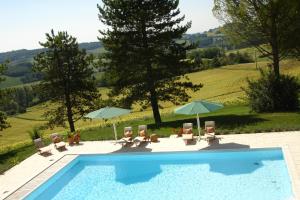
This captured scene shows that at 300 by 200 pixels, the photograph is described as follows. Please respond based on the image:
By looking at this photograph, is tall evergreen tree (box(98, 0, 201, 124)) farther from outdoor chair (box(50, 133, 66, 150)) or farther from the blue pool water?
the blue pool water

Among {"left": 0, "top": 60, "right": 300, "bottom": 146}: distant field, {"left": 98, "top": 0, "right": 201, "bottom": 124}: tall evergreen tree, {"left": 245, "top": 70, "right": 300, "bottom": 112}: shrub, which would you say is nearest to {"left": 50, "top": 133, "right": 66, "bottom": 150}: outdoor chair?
{"left": 98, "top": 0, "right": 201, "bottom": 124}: tall evergreen tree

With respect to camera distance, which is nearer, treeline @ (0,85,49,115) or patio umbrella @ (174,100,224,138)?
patio umbrella @ (174,100,224,138)

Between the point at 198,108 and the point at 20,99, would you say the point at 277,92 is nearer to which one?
the point at 198,108

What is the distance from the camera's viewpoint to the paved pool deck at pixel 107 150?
52.3ft

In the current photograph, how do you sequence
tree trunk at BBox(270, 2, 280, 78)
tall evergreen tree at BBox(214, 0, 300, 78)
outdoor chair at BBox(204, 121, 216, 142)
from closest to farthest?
outdoor chair at BBox(204, 121, 216, 142)
tall evergreen tree at BBox(214, 0, 300, 78)
tree trunk at BBox(270, 2, 280, 78)

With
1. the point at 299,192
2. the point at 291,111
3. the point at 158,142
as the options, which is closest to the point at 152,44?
the point at 158,142

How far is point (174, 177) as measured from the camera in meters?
16.5

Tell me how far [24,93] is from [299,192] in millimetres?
148508

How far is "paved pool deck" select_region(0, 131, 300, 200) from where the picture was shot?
15.9 metres

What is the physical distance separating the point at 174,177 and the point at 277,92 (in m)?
12.9

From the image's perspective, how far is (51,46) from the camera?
32344 millimetres

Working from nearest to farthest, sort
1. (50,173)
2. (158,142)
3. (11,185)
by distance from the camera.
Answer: (11,185) → (50,173) → (158,142)

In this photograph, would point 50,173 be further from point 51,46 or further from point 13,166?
point 51,46

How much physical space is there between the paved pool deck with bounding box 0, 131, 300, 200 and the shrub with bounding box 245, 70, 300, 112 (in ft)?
22.7
